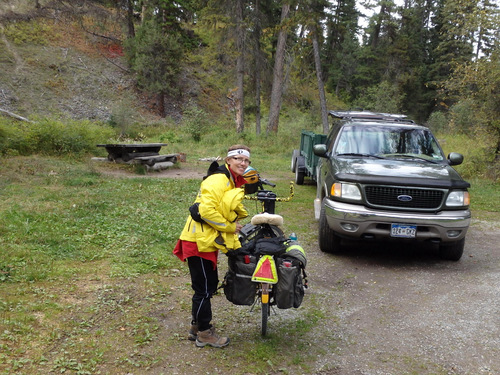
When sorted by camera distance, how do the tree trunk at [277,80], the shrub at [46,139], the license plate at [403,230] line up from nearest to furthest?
1. the license plate at [403,230]
2. the shrub at [46,139]
3. the tree trunk at [277,80]

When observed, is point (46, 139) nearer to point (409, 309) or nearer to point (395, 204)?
point (395, 204)

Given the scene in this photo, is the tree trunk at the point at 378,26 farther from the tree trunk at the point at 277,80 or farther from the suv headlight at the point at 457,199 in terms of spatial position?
the suv headlight at the point at 457,199

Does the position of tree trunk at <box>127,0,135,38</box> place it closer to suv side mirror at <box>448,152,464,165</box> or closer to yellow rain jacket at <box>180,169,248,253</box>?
suv side mirror at <box>448,152,464,165</box>

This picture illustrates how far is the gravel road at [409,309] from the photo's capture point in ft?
12.0

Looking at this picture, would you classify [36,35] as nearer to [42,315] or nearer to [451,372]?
[42,315]

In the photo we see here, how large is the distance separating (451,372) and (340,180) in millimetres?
3105

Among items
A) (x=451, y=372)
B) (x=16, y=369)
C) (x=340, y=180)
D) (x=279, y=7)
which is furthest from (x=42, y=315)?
(x=279, y=7)

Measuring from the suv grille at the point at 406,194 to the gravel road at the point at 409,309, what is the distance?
0.96m

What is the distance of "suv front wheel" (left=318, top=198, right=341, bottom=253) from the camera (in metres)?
6.32

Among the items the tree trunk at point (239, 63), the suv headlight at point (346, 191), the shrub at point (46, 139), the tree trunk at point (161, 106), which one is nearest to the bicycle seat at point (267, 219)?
the suv headlight at point (346, 191)

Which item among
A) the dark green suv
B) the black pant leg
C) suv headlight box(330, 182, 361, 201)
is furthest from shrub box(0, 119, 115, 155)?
the black pant leg

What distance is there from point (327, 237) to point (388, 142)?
2196 mm

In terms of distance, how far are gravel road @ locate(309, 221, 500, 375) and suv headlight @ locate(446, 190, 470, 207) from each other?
982 mm

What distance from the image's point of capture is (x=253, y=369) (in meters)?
3.42
